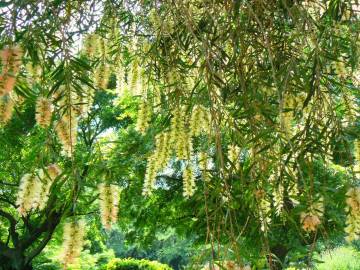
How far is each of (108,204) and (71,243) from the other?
13cm

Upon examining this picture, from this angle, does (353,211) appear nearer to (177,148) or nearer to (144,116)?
(177,148)

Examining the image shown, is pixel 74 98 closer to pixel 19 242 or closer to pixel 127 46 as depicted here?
pixel 127 46

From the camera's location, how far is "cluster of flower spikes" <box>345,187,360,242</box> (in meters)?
1.46

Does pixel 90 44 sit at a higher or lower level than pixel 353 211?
higher

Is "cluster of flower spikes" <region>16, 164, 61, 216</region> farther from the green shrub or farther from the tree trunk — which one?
the green shrub

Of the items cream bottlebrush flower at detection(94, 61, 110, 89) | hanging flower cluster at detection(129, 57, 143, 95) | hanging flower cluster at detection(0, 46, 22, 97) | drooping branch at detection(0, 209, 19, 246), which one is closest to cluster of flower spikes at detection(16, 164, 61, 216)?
hanging flower cluster at detection(0, 46, 22, 97)

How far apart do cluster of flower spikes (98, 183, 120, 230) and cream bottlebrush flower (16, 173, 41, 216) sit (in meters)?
0.15

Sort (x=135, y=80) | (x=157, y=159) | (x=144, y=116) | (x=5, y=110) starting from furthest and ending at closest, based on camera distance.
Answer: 1. (x=135, y=80)
2. (x=144, y=116)
3. (x=157, y=159)
4. (x=5, y=110)

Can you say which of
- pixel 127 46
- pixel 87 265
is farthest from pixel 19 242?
pixel 127 46

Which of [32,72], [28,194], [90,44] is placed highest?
[90,44]

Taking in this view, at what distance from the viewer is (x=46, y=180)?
1.34 meters

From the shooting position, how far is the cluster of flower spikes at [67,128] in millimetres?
1330

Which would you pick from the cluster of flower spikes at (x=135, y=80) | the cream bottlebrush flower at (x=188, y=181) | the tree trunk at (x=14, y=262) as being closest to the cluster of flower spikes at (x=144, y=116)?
the cluster of flower spikes at (x=135, y=80)

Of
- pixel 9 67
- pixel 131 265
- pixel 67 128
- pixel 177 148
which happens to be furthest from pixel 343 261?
pixel 9 67
